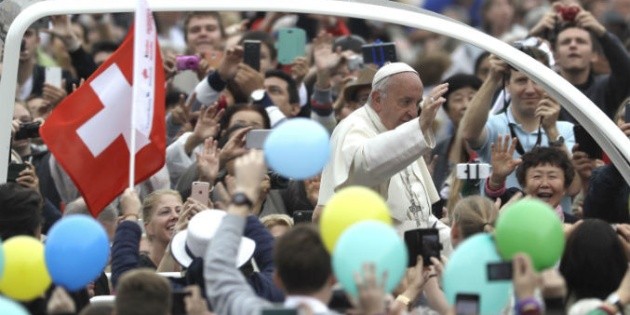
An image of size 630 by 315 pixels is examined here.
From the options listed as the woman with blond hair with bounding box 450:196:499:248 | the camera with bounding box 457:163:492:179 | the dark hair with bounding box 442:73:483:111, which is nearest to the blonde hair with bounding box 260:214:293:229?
the camera with bounding box 457:163:492:179

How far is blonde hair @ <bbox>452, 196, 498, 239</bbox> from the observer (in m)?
9.19

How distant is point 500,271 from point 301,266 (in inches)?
29.2

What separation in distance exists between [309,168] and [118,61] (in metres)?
2.26

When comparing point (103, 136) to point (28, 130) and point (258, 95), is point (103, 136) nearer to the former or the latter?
point (28, 130)

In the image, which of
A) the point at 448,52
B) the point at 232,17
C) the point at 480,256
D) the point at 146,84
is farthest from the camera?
the point at 448,52

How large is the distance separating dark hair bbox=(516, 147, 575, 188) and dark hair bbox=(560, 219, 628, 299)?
2.81 metres

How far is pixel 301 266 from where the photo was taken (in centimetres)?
751

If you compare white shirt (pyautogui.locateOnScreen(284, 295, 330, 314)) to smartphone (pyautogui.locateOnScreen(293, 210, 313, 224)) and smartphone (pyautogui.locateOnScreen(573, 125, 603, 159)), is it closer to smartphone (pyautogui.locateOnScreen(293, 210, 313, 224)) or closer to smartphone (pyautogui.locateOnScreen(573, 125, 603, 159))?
smartphone (pyautogui.locateOnScreen(293, 210, 313, 224))

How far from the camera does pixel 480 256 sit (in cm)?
748

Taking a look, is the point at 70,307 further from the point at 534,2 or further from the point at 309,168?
the point at 534,2

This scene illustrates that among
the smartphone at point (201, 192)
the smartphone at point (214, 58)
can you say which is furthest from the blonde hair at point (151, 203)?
the smartphone at point (214, 58)

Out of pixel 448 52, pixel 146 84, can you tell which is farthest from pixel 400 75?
pixel 448 52

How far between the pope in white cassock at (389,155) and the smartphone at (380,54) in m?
2.17

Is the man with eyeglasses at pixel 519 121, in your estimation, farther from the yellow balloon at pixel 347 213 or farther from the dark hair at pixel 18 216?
the yellow balloon at pixel 347 213
